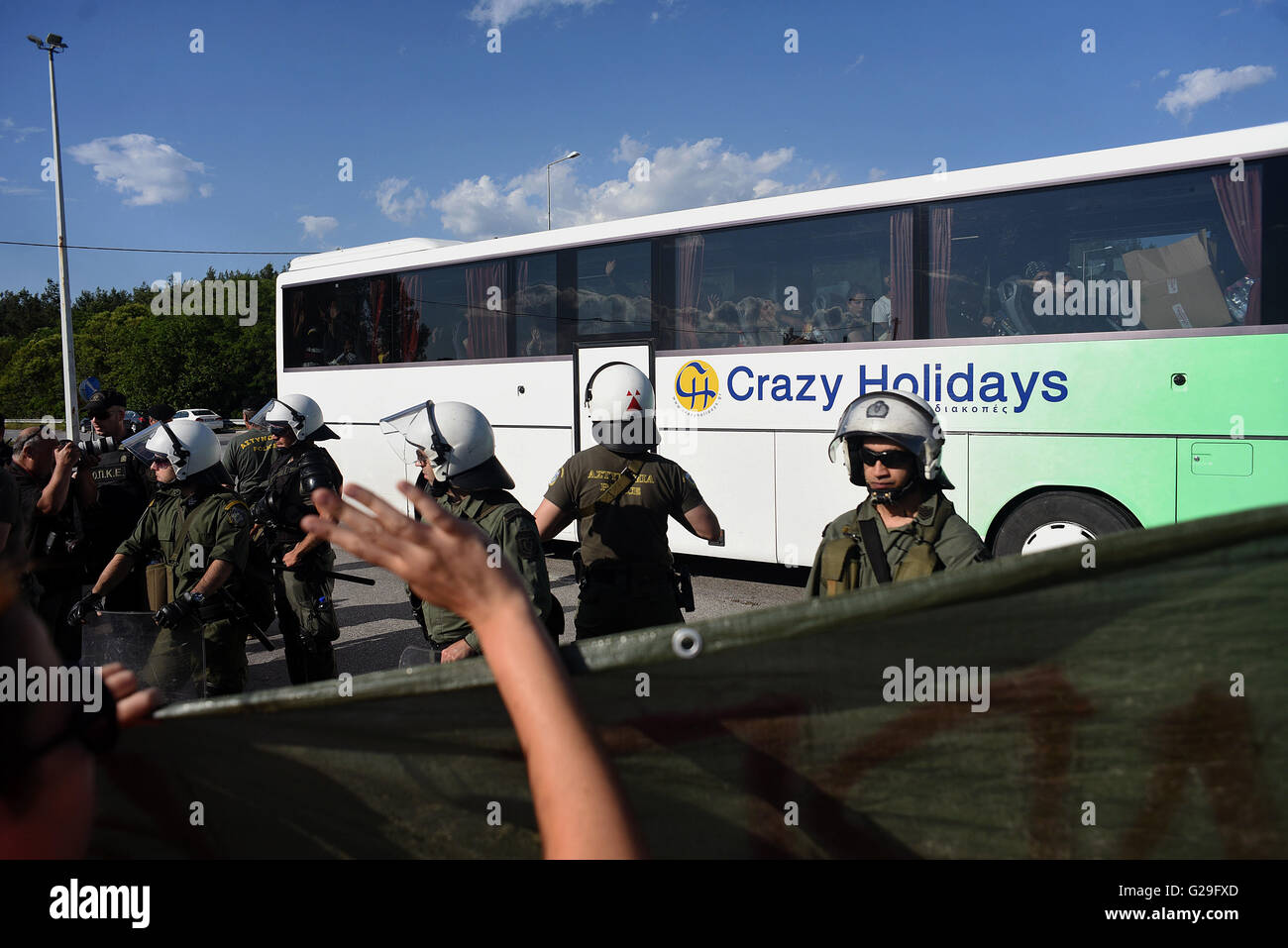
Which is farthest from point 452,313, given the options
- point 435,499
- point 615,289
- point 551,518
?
point 435,499

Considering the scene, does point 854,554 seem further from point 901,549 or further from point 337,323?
point 337,323

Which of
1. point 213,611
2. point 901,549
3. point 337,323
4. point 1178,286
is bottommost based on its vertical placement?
point 213,611

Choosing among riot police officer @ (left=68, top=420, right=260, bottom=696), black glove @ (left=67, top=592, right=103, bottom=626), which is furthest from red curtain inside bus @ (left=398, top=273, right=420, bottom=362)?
black glove @ (left=67, top=592, right=103, bottom=626)

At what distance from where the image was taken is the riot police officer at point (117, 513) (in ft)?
16.9

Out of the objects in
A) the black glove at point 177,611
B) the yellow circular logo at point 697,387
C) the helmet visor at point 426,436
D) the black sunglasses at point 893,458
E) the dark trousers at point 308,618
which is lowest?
the dark trousers at point 308,618

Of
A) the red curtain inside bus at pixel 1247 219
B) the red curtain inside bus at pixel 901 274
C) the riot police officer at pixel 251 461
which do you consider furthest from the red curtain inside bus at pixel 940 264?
the riot police officer at pixel 251 461

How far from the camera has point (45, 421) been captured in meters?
5.51

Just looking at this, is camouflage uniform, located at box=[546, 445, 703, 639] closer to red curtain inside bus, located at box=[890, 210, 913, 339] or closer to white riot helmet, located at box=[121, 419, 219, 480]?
white riot helmet, located at box=[121, 419, 219, 480]

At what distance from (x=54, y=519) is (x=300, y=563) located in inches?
56.7

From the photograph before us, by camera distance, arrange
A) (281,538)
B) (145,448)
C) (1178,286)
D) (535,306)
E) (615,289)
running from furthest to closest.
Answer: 1. (535,306)
2. (615,289)
3. (1178,286)
4. (281,538)
5. (145,448)

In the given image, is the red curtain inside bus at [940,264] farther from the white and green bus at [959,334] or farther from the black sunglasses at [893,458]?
the black sunglasses at [893,458]

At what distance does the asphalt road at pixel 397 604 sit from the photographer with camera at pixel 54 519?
136 cm

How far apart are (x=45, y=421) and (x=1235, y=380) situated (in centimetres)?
795

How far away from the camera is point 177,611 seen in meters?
3.86
